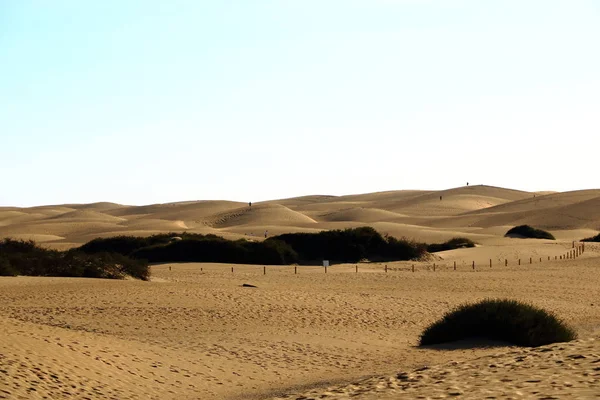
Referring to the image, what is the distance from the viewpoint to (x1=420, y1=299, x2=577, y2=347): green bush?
62.5 feet

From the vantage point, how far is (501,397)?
10812 millimetres

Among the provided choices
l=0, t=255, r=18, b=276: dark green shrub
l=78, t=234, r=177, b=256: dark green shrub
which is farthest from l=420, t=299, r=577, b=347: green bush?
l=78, t=234, r=177, b=256: dark green shrub

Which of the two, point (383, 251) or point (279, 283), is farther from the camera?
point (383, 251)

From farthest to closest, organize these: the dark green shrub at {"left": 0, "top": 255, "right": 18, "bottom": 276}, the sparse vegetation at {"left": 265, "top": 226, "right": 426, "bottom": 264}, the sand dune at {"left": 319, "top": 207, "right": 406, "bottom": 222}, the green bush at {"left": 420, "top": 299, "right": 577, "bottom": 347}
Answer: the sand dune at {"left": 319, "top": 207, "right": 406, "bottom": 222} → the sparse vegetation at {"left": 265, "top": 226, "right": 426, "bottom": 264} → the dark green shrub at {"left": 0, "top": 255, "right": 18, "bottom": 276} → the green bush at {"left": 420, "top": 299, "right": 577, "bottom": 347}

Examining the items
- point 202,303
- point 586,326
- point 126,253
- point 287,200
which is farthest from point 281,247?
point 287,200

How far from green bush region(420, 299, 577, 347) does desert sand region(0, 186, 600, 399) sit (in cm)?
51

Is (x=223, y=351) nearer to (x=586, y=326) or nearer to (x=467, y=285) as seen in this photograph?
(x=586, y=326)

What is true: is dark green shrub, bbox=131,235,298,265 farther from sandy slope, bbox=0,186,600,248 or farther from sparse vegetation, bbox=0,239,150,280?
sandy slope, bbox=0,186,600,248

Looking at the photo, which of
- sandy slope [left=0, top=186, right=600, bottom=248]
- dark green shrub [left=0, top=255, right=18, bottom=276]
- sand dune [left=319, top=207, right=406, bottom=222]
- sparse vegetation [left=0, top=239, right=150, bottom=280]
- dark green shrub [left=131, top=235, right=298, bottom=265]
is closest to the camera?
dark green shrub [left=0, top=255, right=18, bottom=276]

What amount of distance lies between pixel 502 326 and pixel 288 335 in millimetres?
4808

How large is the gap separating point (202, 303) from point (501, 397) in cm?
1613

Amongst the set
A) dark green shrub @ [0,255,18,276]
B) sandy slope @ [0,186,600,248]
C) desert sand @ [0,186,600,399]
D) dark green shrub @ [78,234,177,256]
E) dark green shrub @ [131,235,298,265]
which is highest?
sandy slope @ [0,186,600,248]

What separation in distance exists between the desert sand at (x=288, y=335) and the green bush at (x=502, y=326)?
0.51m

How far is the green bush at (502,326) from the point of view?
19.0 meters
